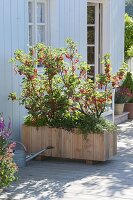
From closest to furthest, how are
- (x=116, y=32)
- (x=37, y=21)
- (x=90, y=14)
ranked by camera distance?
1. (x=37, y=21)
2. (x=90, y=14)
3. (x=116, y=32)

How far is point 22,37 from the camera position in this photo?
923 cm

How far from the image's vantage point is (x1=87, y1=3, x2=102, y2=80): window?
1282 cm

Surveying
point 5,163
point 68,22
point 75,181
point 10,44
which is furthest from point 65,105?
point 68,22

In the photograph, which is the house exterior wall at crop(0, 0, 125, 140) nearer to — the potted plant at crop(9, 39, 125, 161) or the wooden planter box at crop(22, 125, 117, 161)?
the potted plant at crop(9, 39, 125, 161)

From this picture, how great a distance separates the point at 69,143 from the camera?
8.37 m

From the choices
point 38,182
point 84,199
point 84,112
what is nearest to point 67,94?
point 84,112

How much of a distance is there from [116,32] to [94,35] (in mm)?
717

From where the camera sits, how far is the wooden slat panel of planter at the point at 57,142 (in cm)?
844

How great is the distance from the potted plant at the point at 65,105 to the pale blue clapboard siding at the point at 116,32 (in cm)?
459

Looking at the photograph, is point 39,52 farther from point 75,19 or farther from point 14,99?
point 75,19

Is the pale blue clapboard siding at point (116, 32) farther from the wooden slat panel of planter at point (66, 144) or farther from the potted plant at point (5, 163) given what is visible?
the potted plant at point (5, 163)

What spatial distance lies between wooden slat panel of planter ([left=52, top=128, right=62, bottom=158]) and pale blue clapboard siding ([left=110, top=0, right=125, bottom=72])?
5000 mm

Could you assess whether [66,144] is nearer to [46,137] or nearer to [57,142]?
[57,142]

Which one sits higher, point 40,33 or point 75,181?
point 40,33
